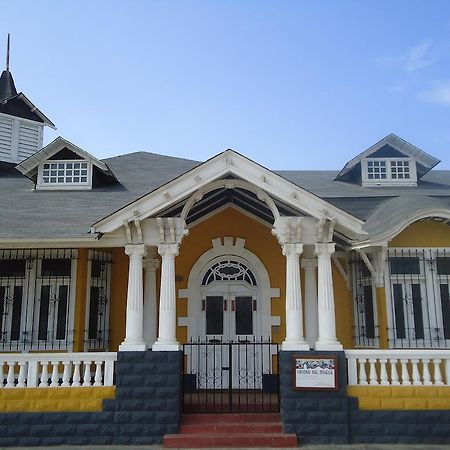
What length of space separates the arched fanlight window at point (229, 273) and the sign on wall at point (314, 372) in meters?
2.96

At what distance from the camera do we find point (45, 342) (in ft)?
34.8

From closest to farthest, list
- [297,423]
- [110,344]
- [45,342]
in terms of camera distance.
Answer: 1. [297,423]
2. [45,342]
3. [110,344]

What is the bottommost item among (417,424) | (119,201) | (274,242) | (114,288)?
(417,424)

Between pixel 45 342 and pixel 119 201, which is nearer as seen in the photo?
pixel 45 342

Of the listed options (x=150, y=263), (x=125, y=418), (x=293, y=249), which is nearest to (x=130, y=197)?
(x=150, y=263)

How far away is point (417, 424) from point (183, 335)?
486 cm

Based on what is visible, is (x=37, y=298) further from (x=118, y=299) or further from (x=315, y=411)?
(x=315, y=411)

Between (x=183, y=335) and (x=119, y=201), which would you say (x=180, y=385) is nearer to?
(x=183, y=335)

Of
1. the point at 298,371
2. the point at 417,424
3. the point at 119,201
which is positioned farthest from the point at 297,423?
the point at 119,201

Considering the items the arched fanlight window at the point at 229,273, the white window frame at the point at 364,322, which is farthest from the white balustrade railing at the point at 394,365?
the arched fanlight window at the point at 229,273

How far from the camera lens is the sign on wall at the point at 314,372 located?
8.83m

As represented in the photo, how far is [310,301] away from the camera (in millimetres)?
11000

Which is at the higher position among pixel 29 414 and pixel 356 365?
pixel 356 365

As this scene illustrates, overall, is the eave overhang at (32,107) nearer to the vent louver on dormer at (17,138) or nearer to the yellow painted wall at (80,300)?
the vent louver on dormer at (17,138)
